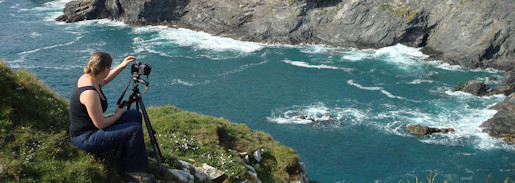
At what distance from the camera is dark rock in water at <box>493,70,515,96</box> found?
1900 inches

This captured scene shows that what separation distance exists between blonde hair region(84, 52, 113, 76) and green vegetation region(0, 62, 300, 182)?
205 centimetres

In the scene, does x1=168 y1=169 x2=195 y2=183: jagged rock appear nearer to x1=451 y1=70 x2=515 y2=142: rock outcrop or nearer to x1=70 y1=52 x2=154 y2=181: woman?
x1=70 y1=52 x2=154 y2=181: woman

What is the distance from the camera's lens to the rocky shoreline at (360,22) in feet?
193

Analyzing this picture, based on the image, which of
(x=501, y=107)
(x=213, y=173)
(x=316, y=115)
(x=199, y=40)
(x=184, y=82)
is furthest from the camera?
(x=199, y=40)

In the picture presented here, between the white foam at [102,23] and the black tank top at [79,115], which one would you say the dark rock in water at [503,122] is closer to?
the black tank top at [79,115]

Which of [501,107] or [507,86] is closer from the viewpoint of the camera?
[501,107]

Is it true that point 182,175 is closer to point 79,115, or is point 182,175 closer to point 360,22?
point 79,115

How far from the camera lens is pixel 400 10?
2719 inches

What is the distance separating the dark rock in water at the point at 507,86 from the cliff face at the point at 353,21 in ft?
26.7

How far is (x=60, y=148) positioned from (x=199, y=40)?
223 ft

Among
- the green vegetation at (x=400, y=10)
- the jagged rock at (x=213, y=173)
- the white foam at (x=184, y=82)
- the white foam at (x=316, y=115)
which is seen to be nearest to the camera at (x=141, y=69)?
the jagged rock at (x=213, y=173)

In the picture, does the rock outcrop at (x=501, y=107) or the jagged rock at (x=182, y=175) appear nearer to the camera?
the jagged rock at (x=182, y=175)

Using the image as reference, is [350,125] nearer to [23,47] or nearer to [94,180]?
[94,180]

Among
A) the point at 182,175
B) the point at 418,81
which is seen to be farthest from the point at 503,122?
the point at 182,175
